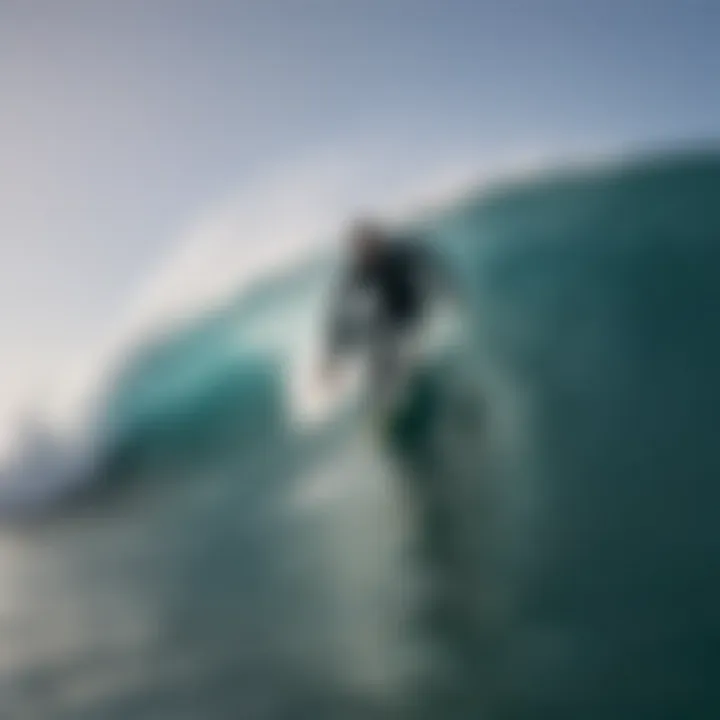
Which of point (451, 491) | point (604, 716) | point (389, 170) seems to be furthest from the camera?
point (389, 170)

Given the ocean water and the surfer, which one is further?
Answer: the surfer

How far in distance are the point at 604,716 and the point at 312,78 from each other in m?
0.90

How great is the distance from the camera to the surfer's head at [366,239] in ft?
4.07

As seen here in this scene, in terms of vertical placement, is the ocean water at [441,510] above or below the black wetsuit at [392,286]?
below

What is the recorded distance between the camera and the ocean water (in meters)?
1.10

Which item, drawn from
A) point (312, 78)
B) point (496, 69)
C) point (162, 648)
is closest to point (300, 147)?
point (312, 78)

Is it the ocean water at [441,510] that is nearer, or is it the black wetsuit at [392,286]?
the ocean water at [441,510]

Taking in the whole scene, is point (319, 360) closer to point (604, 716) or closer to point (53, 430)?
point (53, 430)

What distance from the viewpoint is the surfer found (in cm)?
120

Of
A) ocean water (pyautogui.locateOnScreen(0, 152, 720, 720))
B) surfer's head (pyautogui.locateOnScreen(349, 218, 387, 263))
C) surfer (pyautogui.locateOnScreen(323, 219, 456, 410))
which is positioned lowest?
ocean water (pyautogui.locateOnScreen(0, 152, 720, 720))

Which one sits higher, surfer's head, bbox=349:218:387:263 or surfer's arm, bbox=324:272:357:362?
surfer's head, bbox=349:218:387:263

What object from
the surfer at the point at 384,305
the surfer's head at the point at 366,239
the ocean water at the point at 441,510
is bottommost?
the ocean water at the point at 441,510

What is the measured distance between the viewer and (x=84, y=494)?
1218 mm

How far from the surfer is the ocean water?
35 millimetres
